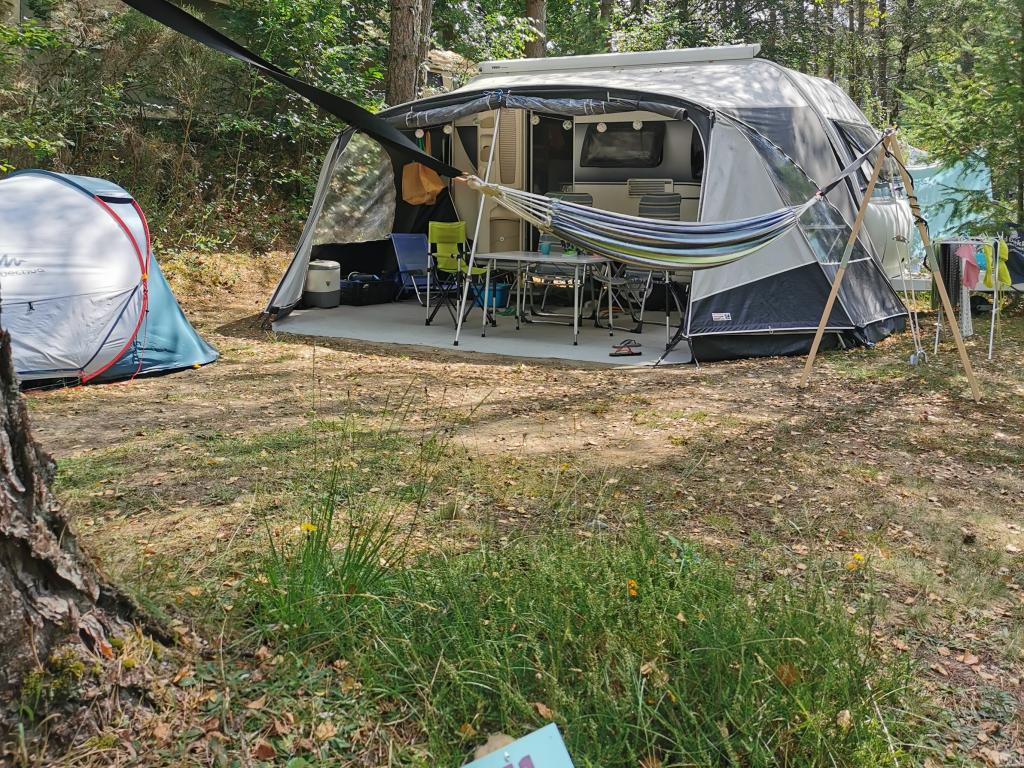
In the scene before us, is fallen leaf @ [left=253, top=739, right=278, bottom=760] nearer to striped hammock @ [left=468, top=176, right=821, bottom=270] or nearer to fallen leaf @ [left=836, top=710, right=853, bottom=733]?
fallen leaf @ [left=836, top=710, right=853, bottom=733]

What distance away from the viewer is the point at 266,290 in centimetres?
1084

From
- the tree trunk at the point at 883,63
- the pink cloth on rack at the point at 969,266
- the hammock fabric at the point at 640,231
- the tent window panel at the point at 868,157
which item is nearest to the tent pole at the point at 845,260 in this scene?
the hammock fabric at the point at 640,231

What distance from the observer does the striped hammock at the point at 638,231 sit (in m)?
5.82

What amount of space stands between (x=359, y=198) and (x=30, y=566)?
27.1 feet

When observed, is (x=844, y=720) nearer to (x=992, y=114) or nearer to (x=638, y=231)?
(x=638, y=231)

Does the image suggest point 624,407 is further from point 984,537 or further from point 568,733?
point 568,733

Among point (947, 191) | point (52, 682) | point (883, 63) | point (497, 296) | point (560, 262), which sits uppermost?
point (883, 63)

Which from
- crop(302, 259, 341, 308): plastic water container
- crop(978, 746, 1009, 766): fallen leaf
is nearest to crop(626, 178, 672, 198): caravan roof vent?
crop(302, 259, 341, 308): plastic water container

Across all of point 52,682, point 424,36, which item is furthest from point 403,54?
point 52,682

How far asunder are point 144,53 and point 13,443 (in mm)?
10847

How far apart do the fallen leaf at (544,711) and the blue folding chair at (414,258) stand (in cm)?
698

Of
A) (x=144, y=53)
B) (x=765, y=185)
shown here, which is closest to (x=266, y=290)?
(x=144, y=53)

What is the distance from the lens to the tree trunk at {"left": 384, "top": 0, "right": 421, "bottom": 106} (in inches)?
420

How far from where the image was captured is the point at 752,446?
4773mm
